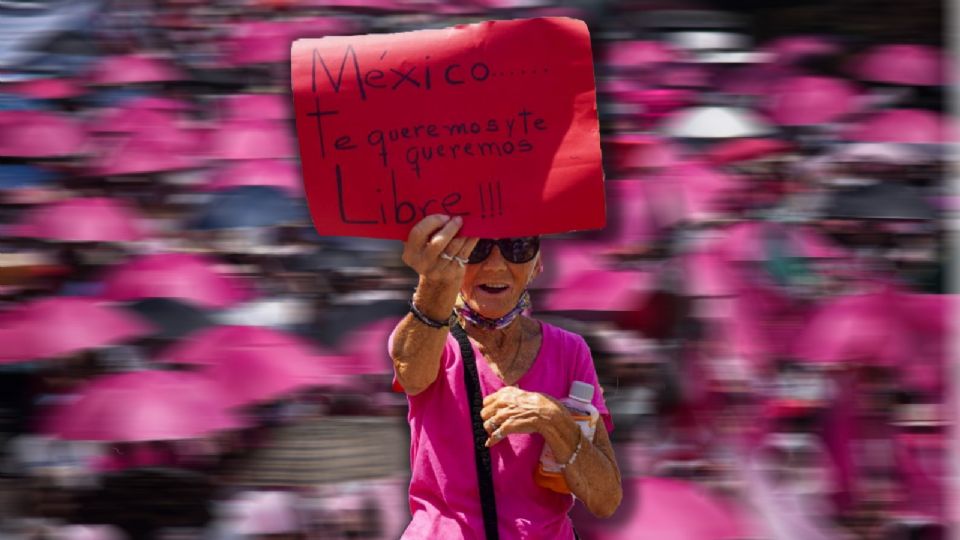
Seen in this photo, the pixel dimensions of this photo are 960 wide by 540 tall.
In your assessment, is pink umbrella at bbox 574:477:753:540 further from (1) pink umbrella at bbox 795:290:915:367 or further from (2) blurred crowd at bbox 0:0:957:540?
(1) pink umbrella at bbox 795:290:915:367

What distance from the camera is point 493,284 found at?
1.42 meters

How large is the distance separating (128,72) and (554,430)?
3.16 ft

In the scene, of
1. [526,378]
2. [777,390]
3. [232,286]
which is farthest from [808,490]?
[232,286]

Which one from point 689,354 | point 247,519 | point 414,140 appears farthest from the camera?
point 689,354

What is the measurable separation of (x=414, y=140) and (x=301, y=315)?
1.57ft

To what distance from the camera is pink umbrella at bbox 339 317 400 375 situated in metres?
1.67

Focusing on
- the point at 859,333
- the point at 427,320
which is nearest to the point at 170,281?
the point at 427,320

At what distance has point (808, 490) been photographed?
180cm

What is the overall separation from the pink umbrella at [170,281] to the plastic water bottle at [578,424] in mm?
553

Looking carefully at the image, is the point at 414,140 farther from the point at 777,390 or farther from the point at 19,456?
the point at 19,456

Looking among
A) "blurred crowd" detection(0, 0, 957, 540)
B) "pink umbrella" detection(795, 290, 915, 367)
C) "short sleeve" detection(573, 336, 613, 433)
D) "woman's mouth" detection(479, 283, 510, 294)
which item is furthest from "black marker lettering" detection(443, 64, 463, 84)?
"pink umbrella" detection(795, 290, 915, 367)

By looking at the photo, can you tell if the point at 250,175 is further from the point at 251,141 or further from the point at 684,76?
the point at 684,76

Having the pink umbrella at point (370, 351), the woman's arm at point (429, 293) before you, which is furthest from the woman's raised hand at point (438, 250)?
the pink umbrella at point (370, 351)

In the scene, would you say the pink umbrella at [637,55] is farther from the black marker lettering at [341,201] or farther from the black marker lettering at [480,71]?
the black marker lettering at [341,201]
